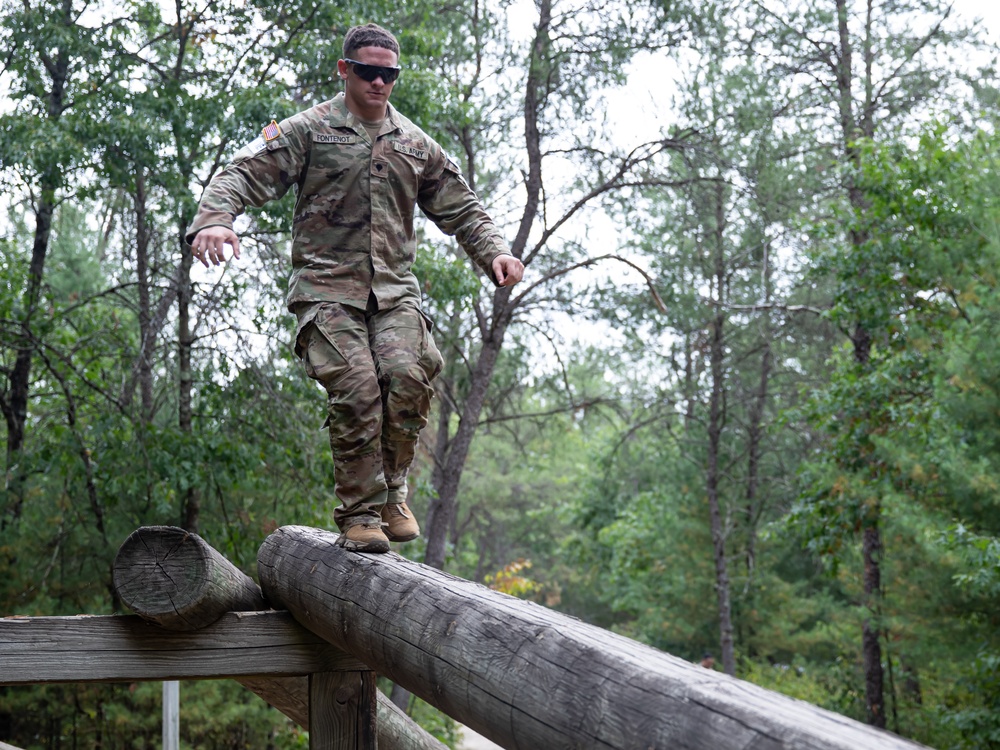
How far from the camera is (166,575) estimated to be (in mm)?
3264

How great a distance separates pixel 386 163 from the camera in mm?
3959

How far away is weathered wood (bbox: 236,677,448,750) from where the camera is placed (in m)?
3.96

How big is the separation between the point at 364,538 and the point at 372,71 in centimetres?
161

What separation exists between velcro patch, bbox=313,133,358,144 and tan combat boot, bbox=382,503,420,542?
4.34 feet

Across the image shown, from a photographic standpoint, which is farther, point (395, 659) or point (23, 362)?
point (23, 362)

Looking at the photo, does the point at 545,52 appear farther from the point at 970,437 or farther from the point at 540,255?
the point at 970,437

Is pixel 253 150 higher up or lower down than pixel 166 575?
higher up

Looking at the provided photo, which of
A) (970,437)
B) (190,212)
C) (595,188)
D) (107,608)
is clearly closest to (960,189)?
(970,437)

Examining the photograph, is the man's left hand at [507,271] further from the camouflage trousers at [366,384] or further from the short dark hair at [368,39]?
the short dark hair at [368,39]

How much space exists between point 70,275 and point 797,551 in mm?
16593

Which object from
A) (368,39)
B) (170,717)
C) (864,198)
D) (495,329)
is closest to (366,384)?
(368,39)

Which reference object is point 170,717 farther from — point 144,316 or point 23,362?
point 23,362

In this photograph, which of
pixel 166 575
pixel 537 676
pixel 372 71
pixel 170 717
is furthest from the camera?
pixel 170 717

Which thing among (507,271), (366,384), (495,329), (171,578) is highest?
(495,329)
